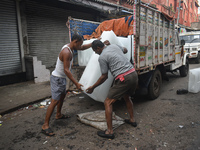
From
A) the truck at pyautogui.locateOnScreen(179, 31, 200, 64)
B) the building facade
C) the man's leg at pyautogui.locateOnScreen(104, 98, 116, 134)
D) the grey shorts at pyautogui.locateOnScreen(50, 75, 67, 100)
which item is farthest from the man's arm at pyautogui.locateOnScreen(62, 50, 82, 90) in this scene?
the truck at pyautogui.locateOnScreen(179, 31, 200, 64)

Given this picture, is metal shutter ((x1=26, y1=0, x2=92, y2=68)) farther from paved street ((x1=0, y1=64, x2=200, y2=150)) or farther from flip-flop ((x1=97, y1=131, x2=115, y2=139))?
flip-flop ((x1=97, y1=131, x2=115, y2=139))

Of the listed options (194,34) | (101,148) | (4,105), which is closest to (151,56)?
(101,148)

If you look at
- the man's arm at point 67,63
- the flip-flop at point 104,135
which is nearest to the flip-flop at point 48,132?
the flip-flop at point 104,135

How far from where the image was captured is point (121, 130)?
9.50ft

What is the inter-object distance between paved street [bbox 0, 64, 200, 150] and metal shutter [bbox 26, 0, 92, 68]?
402cm

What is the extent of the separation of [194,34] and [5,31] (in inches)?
464

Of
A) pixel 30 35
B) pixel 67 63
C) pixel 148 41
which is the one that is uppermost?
pixel 30 35

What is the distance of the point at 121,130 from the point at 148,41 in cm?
220

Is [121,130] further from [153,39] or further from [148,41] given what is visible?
[153,39]

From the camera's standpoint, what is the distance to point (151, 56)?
13.6 ft

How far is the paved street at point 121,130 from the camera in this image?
2.48m

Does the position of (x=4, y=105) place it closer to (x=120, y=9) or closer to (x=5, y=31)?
(x=5, y=31)

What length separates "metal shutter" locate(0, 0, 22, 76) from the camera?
6238 mm

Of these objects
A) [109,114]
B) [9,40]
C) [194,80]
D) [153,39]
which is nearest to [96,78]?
[109,114]
